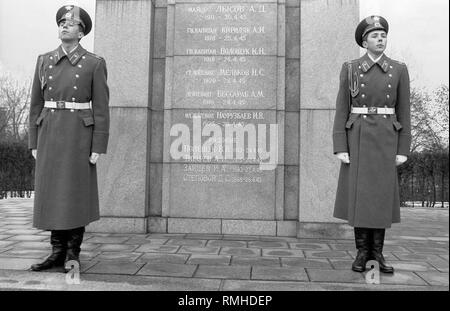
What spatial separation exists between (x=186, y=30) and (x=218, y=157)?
210cm

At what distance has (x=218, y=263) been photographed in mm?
4730

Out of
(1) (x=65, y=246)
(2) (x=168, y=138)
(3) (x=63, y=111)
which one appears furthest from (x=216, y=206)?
(3) (x=63, y=111)

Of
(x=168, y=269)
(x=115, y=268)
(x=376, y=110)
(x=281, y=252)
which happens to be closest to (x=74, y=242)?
(x=115, y=268)

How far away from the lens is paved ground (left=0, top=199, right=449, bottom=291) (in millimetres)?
3934

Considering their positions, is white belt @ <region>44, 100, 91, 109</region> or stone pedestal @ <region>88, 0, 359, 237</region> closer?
white belt @ <region>44, 100, 91, 109</region>

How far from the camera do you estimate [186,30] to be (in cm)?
681

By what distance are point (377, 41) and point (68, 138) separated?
3.27 meters

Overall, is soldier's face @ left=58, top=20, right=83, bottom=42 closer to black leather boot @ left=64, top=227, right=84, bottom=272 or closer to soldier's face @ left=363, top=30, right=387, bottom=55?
black leather boot @ left=64, top=227, right=84, bottom=272

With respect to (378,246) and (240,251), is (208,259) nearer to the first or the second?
(240,251)

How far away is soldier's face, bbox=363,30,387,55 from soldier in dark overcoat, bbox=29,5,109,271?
2.79 meters

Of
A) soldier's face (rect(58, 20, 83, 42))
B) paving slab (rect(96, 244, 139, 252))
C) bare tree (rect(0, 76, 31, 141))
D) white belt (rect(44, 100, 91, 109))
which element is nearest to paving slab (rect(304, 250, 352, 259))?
paving slab (rect(96, 244, 139, 252))

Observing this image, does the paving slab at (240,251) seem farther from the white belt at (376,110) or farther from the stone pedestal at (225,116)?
the white belt at (376,110)
